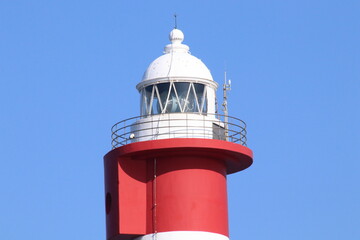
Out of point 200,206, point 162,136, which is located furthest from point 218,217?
point 162,136

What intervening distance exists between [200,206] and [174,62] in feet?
17.6

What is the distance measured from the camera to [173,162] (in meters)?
39.8

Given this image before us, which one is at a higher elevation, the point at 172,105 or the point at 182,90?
the point at 182,90

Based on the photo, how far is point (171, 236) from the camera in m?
38.9

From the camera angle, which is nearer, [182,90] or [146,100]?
[182,90]

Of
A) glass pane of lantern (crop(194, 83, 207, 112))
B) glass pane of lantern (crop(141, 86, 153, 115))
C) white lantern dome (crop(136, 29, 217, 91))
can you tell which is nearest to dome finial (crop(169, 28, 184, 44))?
white lantern dome (crop(136, 29, 217, 91))

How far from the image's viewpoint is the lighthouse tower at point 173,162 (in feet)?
129

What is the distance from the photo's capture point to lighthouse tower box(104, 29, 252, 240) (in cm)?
3922

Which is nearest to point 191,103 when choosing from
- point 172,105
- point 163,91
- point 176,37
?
point 172,105

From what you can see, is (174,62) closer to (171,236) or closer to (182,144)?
(182,144)

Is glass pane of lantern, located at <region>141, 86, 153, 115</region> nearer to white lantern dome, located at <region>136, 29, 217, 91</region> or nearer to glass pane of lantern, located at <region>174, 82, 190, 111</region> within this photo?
white lantern dome, located at <region>136, 29, 217, 91</region>

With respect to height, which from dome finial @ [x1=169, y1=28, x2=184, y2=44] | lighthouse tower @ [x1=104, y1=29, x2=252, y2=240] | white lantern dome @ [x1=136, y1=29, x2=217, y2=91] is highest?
dome finial @ [x1=169, y1=28, x2=184, y2=44]

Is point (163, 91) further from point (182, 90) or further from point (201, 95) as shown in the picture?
point (201, 95)

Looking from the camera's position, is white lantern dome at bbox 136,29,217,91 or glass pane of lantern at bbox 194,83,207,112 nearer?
white lantern dome at bbox 136,29,217,91
